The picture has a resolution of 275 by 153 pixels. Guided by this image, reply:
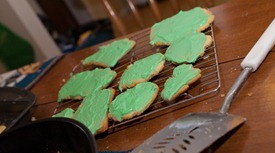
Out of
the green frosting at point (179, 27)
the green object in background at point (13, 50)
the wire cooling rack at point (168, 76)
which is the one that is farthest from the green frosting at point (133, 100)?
the green object in background at point (13, 50)

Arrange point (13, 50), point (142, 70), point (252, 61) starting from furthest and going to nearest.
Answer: point (13, 50) < point (142, 70) < point (252, 61)

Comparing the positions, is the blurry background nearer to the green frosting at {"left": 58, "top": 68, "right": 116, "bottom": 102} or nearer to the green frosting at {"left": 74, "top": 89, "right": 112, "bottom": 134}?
the green frosting at {"left": 58, "top": 68, "right": 116, "bottom": 102}

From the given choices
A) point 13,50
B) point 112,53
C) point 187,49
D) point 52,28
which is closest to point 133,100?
point 187,49

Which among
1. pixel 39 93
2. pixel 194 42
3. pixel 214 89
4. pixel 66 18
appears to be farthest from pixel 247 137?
pixel 66 18

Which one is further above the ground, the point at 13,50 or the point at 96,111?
the point at 13,50

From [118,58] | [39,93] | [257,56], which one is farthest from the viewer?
[39,93]

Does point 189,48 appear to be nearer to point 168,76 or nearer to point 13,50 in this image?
point 168,76

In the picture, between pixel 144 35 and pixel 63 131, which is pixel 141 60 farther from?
pixel 63 131
